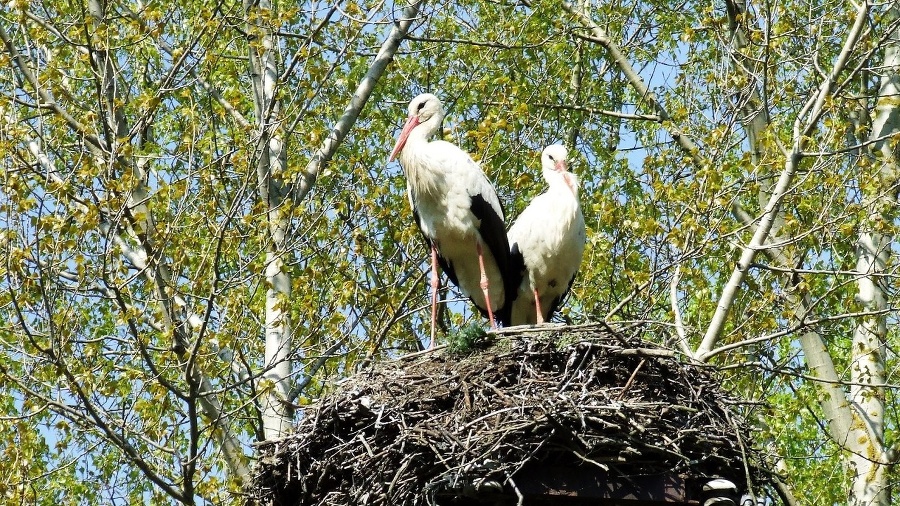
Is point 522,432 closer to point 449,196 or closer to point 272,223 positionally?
point 449,196

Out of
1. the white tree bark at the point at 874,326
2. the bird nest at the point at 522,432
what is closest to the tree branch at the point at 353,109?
the bird nest at the point at 522,432

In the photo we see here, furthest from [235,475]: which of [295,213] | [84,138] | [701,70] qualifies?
[701,70]

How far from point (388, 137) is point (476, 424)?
749 centimetres

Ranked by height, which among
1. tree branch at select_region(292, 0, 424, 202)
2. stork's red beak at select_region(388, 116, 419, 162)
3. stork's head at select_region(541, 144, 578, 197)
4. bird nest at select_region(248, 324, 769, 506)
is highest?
tree branch at select_region(292, 0, 424, 202)

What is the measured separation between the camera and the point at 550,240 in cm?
915

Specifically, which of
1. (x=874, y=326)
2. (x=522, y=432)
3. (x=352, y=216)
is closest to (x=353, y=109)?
(x=352, y=216)

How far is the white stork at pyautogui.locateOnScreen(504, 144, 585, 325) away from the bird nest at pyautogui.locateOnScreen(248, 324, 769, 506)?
217 cm

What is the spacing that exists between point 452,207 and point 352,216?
7.60ft

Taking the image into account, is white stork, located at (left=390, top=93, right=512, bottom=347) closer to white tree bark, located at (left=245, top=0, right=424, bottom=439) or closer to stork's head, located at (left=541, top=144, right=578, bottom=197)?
stork's head, located at (left=541, top=144, right=578, bottom=197)

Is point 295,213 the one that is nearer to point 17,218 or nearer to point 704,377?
point 17,218

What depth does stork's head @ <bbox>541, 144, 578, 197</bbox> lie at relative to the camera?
926 centimetres

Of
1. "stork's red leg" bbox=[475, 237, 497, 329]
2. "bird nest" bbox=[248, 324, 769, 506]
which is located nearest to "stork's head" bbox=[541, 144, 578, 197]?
"stork's red leg" bbox=[475, 237, 497, 329]

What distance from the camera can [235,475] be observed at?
9.41 meters

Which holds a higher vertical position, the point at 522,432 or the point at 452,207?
the point at 452,207
